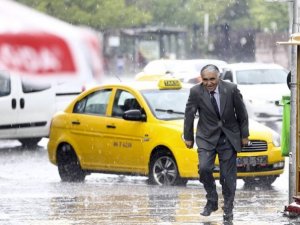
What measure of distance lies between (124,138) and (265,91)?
38.1 ft

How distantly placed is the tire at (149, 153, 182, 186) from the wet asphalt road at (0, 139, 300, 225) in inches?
9.9

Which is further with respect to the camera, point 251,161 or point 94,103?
point 94,103

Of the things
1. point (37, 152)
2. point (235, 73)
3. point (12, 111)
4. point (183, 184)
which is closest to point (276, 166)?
point (183, 184)

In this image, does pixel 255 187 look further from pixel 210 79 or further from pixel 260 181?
pixel 210 79

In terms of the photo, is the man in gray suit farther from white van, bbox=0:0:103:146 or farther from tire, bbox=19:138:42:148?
tire, bbox=19:138:42:148

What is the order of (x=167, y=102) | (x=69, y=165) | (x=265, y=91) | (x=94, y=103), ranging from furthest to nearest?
(x=265, y=91)
(x=69, y=165)
(x=94, y=103)
(x=167, y=102)

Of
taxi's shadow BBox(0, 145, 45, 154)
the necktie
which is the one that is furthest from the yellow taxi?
taxi's shadow BBox(0, 145, 45, 154)

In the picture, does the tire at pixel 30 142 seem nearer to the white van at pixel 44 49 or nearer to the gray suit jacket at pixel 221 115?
the gray suit jacket at pixel 221 115

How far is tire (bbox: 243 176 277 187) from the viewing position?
13.2m

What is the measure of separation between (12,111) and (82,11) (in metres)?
15.0

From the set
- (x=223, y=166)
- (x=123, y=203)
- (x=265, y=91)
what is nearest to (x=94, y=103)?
(x=123, y=203)

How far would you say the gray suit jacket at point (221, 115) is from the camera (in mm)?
9023

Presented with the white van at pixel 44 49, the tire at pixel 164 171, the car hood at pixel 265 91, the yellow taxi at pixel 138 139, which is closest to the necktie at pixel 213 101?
the yellow taxi at pixel 138 139

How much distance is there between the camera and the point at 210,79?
8938 mm
